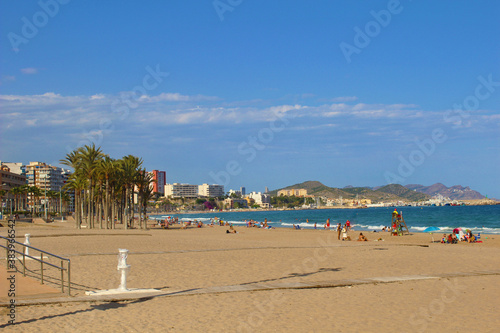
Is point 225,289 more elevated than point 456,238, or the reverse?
point 225,289

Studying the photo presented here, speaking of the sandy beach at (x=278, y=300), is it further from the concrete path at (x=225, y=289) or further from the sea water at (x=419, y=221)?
the sea water at (x=419, y=221)

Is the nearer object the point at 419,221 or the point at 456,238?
the point at 456,238

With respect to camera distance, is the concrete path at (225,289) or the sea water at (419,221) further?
the sea water at (419,221)

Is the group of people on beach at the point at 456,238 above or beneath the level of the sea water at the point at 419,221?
above

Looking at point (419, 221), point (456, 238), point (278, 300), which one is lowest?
point (419, 221)

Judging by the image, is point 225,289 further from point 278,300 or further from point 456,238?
point 456,238

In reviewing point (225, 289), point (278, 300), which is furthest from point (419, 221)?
point (278, 300)

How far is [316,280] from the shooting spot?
1331 cm

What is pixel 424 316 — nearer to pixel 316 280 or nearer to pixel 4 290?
pixel 316 280

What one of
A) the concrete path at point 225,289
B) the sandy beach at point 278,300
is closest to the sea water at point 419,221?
the sandy beach at point 278,300

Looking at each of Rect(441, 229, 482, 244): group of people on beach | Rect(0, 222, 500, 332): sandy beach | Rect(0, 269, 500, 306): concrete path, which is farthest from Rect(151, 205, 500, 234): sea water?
Rect(0, 269, 500, 306): concrete path

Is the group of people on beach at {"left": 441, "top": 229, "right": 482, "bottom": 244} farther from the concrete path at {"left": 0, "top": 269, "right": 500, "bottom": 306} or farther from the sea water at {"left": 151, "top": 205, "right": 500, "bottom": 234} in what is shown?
the concrete path at {"left": 0, "top": 269, "right": 500, "bottom": 306}

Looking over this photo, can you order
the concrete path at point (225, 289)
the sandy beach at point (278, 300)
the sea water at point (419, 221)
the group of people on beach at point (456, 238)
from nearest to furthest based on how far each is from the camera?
the sandy beach at point (278, 300) < the concrete path at point (225, 289) < the group of people on beach at point (456, 238) < the sea water at point (419, 221)

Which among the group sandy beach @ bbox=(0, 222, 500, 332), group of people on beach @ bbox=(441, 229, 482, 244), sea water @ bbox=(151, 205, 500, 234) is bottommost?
sea water @ bbox=(151, 205, 500, 234)
